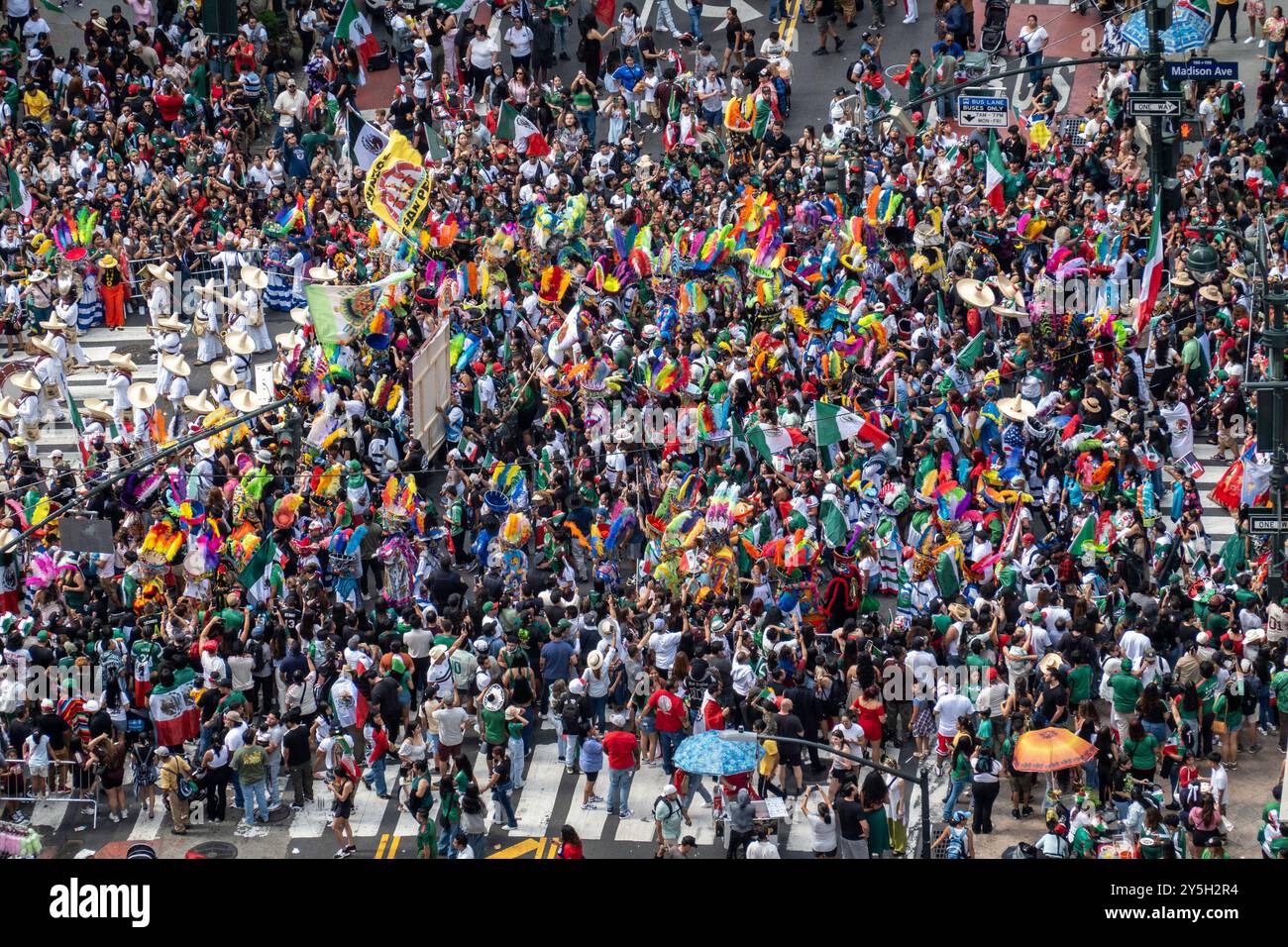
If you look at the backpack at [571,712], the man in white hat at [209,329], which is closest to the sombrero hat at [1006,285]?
the backpack at [571,712]

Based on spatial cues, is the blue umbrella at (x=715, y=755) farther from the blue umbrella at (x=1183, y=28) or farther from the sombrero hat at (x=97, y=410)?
the blue umbrella at (x=1183, y=28)

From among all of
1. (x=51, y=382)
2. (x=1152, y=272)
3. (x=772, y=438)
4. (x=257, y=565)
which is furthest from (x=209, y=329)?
(x=1152, y=272)

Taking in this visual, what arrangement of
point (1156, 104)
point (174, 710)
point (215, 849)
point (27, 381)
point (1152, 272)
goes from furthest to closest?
point (27, 381) → point (1152, 272) → point (1156, 104) → point (174, 710) → point (215, 849)

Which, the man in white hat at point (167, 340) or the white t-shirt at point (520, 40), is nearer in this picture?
the man in white hat at point (167, 340)

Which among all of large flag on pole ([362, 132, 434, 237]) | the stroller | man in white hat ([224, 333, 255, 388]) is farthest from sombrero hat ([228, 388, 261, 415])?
the stroller

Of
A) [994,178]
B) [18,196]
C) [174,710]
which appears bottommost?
[174,710]

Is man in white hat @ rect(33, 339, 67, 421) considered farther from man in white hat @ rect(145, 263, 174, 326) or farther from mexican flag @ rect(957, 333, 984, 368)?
mexican flag @ rect(957, 333, 984, 368)

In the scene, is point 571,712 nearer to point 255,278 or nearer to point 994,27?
point 255,278
